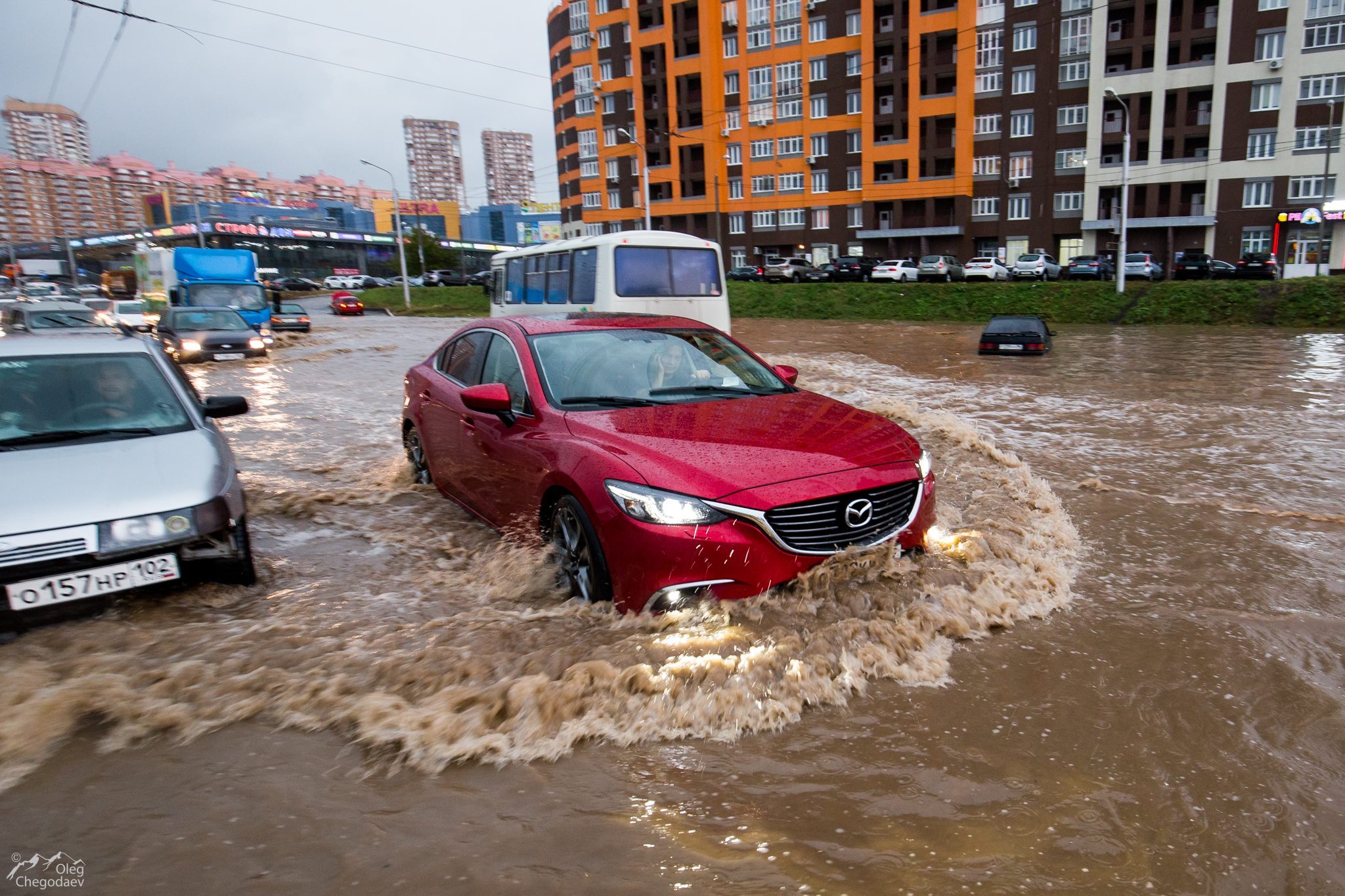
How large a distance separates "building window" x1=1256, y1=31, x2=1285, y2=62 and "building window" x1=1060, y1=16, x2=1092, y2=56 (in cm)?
867

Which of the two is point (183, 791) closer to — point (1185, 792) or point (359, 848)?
point (359, 848)

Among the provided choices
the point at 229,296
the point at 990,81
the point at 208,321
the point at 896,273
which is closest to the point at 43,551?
the point at 208,321

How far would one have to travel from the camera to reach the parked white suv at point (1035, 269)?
38.2 metres

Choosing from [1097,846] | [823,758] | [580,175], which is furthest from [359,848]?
[580,175]

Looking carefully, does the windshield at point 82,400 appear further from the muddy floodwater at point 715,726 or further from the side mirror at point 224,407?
the muddy floodwater at point 715,726

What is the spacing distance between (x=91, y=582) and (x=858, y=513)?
3.56 metres

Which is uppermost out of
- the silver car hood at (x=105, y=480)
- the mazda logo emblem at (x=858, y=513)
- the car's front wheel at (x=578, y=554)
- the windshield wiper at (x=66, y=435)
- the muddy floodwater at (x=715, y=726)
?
the windshield wiper at (x=66, y=435)

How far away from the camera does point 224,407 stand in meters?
5.35

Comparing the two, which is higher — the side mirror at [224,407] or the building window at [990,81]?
the building window at [990,81]

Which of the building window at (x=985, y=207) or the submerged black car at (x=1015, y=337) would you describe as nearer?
the submerged black car at (x=1015, y=337)

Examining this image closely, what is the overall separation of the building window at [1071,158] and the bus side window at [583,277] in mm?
45911

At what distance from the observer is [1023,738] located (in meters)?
3.10

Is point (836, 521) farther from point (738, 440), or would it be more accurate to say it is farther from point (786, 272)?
point (786, 272)

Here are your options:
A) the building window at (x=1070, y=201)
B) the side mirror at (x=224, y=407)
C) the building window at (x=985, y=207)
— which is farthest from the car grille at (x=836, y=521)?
the building window at (x=985, y=207)
